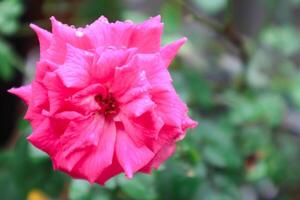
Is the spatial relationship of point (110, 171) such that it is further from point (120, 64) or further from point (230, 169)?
point (230, 169)

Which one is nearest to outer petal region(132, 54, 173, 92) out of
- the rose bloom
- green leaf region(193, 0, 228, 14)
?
the rose bloom

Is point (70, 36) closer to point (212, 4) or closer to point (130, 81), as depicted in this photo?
point (130, 81)

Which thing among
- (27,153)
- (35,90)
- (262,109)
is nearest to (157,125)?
(35,90)

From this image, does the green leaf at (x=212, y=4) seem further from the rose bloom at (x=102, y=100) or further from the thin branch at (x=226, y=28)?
the rose bloom at (x=102, y=100)

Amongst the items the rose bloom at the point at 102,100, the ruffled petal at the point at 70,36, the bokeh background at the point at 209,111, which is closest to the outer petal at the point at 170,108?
the rose bloom at the point at 102,100

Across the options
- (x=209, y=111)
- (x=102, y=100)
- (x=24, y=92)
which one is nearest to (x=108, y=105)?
(x=102, y=100)

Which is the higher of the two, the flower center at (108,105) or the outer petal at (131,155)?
the flower center at (108,105)
